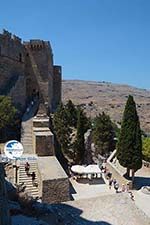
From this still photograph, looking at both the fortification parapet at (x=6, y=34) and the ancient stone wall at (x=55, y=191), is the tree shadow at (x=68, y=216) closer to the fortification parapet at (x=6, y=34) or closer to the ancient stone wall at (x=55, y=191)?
the ancient stone wall at (x=55, y=191)

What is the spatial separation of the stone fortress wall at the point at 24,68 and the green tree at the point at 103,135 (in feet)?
16.5

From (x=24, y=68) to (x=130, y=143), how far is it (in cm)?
1617

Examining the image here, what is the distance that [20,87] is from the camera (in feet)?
108

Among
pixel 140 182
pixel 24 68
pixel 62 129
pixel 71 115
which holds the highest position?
pixel 24 68

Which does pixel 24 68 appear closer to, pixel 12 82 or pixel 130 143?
pixel 12 82

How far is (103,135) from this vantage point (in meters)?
32.4

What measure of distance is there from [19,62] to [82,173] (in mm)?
15743

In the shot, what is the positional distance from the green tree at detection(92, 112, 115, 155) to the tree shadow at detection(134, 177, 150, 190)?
240 inches

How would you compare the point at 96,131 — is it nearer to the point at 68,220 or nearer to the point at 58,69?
the point at 58,69

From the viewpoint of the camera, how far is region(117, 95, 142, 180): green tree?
23.7 meters

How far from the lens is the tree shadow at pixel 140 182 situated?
24656 mm

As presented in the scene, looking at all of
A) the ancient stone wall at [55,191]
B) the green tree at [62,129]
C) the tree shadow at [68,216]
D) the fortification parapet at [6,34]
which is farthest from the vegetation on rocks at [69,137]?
the tree shadow at [68,216]

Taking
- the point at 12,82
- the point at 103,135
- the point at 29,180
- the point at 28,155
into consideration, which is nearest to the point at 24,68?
the point at 12,82

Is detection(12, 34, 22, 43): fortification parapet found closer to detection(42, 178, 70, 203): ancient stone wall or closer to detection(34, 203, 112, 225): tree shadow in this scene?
detection(42, 178, 70, 203): ancient stone wall
